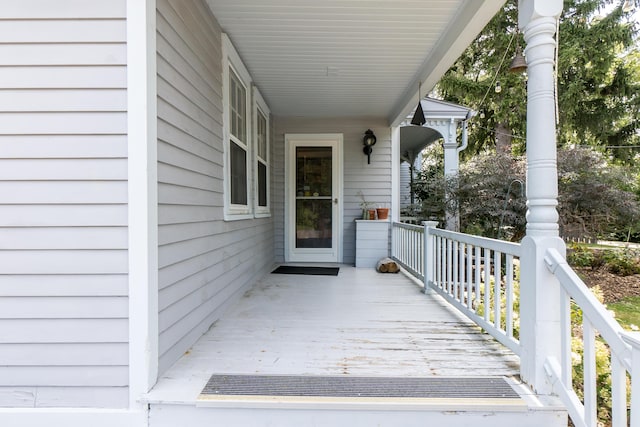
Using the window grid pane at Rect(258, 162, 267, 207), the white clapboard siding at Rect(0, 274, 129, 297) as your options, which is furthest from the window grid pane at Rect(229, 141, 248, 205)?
the white clapboard siding at Rect(0, 274, 129, 297)

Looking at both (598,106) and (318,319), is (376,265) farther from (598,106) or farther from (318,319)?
(598,106)

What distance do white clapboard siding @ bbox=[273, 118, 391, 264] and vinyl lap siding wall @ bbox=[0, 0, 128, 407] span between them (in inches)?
157

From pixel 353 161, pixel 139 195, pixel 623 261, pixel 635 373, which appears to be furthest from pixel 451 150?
pixel 139 195

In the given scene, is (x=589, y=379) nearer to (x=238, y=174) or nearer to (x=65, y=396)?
(x=65, y=396)

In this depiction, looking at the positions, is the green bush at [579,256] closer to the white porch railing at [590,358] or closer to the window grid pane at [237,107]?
the white porch railing at [590,358]

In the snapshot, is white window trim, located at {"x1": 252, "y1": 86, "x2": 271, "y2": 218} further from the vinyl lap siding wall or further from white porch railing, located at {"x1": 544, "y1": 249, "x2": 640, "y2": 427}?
white porch railing, located at {"x1": 544, "y1": 249, "x2": 640, "y2": 427}

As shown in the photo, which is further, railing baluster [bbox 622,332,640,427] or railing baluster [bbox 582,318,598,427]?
railing baluster [bbox 582,318,598,427]

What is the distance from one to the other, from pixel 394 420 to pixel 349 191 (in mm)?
4287

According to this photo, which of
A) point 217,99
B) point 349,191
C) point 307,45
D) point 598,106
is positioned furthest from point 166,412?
point 598,106

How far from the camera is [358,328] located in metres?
2.62

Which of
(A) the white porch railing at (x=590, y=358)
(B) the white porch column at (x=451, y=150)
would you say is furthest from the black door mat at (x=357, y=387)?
(B) the white porch column at (x=451, y=150)

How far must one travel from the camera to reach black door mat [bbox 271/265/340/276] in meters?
4.84

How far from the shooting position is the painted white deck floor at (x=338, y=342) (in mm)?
1925

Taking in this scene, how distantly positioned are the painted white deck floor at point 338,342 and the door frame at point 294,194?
213cm
